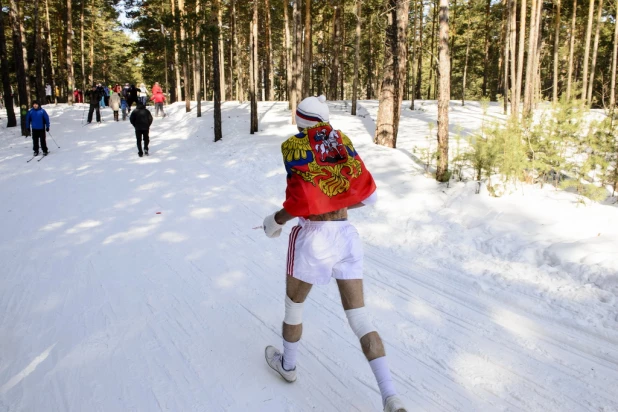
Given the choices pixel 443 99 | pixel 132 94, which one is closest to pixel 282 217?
pixel 443 99

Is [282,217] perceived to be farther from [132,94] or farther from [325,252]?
[132,94]

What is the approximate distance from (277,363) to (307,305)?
1.18 m

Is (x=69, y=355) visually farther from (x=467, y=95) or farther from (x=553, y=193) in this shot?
(x=467, y=95)

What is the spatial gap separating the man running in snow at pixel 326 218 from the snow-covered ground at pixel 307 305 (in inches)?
28.8

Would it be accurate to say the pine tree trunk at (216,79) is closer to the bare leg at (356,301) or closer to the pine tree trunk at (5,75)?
the pine tree trunk at (5,75)

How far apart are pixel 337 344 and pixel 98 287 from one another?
290 cm

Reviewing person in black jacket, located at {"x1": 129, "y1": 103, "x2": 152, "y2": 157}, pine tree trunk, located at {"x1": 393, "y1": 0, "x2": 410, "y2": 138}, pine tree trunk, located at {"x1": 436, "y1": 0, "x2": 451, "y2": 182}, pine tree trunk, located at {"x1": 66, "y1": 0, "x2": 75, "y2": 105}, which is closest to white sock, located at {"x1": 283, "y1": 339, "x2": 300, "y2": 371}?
pine tree trunk, located at {"x1": 436, "y1": 0, "x2": 451, "y2": 182}

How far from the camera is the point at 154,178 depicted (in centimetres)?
999

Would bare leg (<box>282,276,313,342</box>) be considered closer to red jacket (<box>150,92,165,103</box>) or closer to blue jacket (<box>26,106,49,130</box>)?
blue jacket (<box>26,106,49,130</box>)

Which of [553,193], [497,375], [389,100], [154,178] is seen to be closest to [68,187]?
[154,178]

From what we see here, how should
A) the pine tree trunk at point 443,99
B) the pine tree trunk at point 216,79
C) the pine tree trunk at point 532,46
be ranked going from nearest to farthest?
the pine tree trunk at point 443,99, the pine tree trunk at point 216,79, the pine tree trunk at point 532,46

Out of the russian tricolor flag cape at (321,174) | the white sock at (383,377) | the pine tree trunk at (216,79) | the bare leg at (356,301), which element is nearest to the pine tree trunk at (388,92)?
the pine tree trunk at (216,79)

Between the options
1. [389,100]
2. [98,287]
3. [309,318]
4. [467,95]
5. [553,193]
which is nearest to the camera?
[309,318]

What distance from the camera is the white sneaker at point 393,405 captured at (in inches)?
86.4
